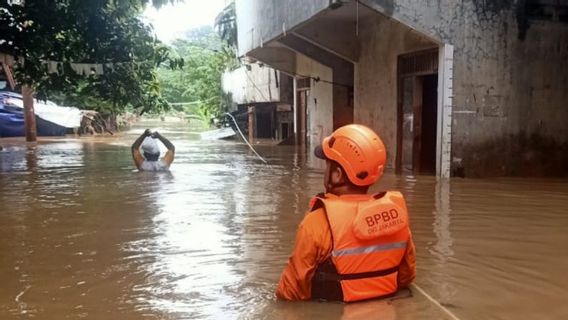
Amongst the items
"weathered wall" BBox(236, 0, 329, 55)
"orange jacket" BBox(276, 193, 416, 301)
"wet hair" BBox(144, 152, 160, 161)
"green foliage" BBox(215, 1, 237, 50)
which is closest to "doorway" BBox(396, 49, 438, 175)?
"weathered wall" BBox(236, 0, 329, 55)

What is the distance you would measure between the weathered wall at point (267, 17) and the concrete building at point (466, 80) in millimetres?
68

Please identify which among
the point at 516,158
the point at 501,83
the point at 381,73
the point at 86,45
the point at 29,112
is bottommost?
the point at 516,158

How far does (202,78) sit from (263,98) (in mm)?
16414

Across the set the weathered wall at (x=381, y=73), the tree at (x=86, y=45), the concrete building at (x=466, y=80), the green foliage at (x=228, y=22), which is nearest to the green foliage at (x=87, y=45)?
the tree at (x=86, y=45)

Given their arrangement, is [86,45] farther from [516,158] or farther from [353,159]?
[353,159]

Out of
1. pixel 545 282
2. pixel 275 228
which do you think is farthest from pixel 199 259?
pixel 545 282

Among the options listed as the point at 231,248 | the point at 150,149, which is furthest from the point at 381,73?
the point at 231,248

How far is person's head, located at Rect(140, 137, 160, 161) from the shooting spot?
11.4 metres

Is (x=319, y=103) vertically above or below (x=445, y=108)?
above

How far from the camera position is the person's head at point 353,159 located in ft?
10.9

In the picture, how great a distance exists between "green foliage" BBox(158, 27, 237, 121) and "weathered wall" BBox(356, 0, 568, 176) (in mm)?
9606

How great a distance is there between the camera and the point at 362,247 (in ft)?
11.2

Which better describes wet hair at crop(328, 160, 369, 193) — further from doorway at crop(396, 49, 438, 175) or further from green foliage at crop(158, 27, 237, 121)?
green foliage at crop(158, 27, 237, 121)

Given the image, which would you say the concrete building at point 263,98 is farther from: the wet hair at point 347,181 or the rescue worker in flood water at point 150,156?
the wet hair at point 347,181
